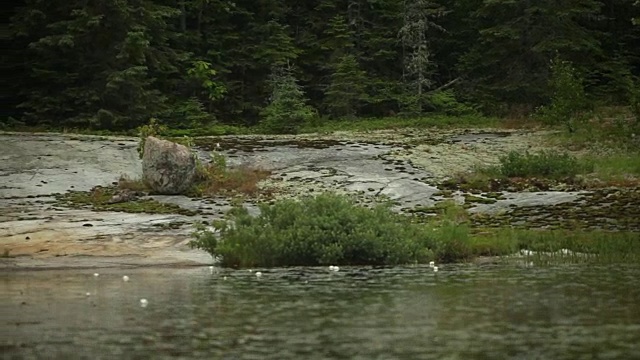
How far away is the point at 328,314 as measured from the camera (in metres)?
12.4

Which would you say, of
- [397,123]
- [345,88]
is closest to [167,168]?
[397,123]

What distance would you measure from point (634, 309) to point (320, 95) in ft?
121

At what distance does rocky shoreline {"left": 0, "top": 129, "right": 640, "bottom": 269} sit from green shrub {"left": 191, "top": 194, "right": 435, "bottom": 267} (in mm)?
902

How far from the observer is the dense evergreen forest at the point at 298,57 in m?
37.5

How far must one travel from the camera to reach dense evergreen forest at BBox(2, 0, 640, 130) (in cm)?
3750

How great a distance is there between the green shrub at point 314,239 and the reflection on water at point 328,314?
1.07 meters

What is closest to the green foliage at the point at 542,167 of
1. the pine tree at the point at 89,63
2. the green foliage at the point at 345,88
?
the pine tree at the point at 89,63

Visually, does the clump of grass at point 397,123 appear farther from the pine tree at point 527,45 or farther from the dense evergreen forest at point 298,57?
the pine tree at point 527,45

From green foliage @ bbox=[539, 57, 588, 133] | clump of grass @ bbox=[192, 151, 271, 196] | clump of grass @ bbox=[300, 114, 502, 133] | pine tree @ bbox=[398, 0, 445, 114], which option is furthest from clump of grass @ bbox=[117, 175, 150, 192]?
pine tree @ bbox=[398, 0, 445, 114]

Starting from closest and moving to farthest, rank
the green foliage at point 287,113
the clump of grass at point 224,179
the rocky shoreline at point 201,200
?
→ the rocky shoreline at point 201,200, the clump of grass at point 224,179, the green foliage at point 287,113

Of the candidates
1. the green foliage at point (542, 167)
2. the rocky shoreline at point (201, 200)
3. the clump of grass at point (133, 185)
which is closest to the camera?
the rocky shoreline at point (201, 200)

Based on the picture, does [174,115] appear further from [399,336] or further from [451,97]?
[399,336]

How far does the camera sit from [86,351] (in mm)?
10070

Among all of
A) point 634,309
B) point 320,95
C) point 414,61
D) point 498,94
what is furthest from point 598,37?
point 634,309
